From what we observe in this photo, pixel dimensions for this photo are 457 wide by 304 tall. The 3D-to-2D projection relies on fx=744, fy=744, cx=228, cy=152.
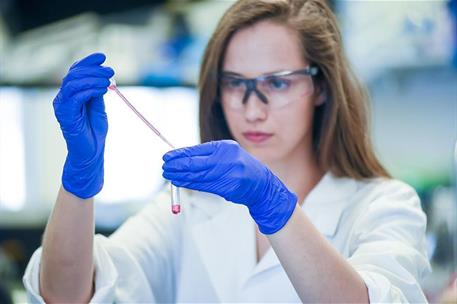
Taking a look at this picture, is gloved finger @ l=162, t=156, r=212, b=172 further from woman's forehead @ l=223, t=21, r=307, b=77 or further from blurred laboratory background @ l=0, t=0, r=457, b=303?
blurred laboratory background @ l=0, t=0, r=457, b=303

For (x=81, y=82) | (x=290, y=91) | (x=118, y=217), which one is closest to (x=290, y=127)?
(x=290, y=91)

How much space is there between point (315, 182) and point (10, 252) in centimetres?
282

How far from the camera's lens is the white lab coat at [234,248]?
5.45 feet

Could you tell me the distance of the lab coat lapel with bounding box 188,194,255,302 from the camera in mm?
1918

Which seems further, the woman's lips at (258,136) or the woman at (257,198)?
the woman's lips at (258,136)

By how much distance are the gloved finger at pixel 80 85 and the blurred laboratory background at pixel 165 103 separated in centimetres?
238

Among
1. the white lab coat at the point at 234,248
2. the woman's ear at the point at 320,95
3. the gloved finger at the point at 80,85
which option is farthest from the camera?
the woman's ear at the point at 320,95

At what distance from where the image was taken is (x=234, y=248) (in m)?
1.97

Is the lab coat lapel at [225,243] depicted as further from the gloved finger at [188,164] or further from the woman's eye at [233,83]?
the gloved finger at [188,164]

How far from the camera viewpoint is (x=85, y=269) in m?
1.65

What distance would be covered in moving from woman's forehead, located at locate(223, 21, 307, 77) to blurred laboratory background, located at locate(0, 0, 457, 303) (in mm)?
2112

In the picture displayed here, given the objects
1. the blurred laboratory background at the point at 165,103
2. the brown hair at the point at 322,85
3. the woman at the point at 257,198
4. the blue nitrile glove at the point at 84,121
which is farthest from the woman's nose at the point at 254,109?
the blurred laboratory background at the point at 165,103

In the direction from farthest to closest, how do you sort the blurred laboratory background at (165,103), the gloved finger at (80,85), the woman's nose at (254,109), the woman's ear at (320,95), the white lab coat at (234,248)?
1. the blurred laboratory background at (165,103)
2. the woman's ear at (320,95)
3. the woman's nose at (254,109)
4. the white lab coat at (234,248)
5. the gloved finger at (80,85)

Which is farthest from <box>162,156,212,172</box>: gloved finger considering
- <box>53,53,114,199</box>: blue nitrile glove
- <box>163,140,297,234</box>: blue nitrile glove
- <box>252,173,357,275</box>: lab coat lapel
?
<box>252,173,357,275</box>: lab coat lapel
